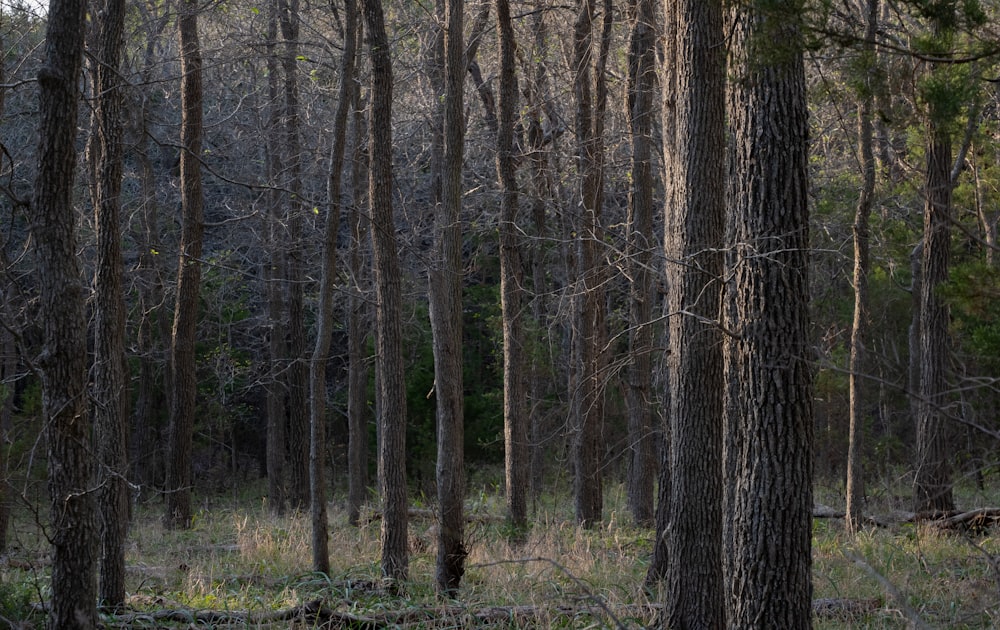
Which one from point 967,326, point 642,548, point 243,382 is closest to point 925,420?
point 642,548

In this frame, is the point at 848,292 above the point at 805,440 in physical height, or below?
above

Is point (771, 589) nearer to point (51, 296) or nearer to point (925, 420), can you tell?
point (51, 296)

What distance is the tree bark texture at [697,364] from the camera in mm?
7055

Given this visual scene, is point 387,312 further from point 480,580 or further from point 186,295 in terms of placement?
point 186,295

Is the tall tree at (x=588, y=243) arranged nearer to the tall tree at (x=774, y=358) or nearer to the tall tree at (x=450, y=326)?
the tall tree at (x=450, y=326)

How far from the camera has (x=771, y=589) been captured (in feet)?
17.9

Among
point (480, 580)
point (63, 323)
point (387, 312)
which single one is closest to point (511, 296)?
point (387, 312)

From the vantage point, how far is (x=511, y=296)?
43.1ft

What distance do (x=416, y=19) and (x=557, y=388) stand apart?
1130 centimetres

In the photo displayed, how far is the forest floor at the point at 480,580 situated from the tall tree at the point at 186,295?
2.75 ft

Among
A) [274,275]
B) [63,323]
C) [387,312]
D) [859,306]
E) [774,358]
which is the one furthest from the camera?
[274,275]

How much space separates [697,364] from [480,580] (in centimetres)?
415

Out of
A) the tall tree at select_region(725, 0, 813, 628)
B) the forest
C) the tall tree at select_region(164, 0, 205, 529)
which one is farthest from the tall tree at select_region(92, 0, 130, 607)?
the tall tree at select_region(164, 0, 205, 529)

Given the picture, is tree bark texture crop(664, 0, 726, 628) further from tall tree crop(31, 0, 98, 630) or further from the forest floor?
tall tree crop(31, 0, 98, 630)
